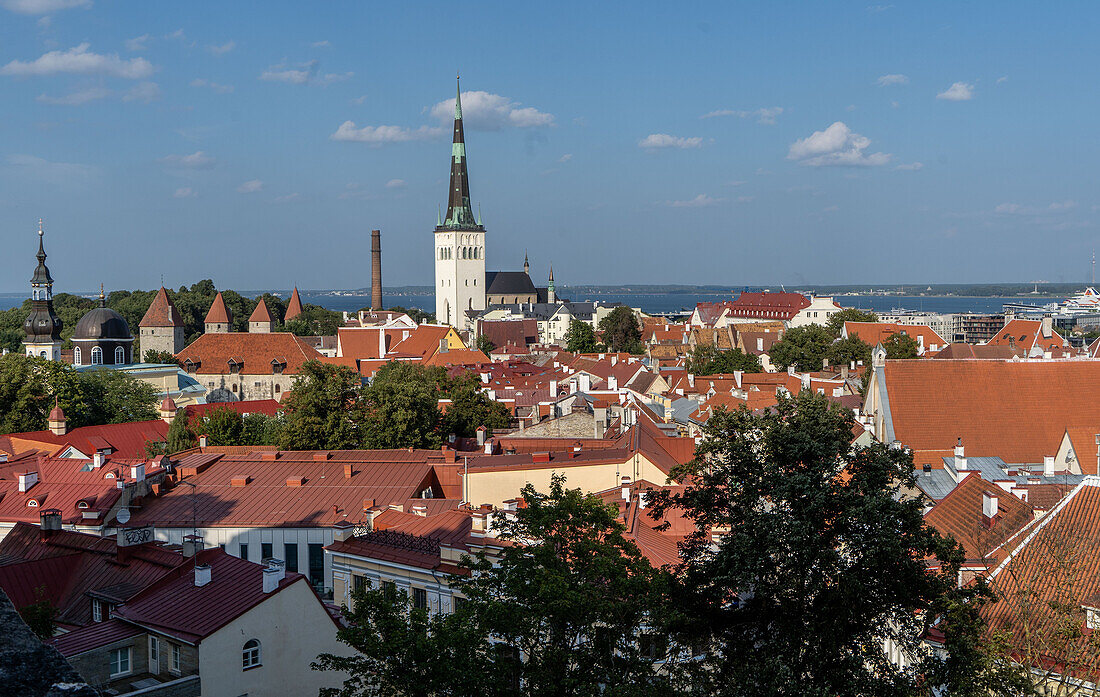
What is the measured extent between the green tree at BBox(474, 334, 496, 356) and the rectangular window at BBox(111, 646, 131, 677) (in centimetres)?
10745

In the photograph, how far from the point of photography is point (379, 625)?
44.7 ft

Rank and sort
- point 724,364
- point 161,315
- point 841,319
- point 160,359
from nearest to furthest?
point 724,364 → point 160,359 → point 841,319 → point 161,315

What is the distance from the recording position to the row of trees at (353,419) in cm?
4359

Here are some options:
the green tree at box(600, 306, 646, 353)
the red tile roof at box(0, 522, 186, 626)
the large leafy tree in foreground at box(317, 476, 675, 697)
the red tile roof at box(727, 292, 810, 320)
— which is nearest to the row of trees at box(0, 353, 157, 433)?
the red tile roof at box(0, 522, 186, 626)

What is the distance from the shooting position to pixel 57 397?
56.2m

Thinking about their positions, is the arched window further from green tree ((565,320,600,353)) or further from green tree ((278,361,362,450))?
green tree ((565,320,600,353))

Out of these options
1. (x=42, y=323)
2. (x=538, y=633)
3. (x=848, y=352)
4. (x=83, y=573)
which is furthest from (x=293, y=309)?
(x=538, y=633)

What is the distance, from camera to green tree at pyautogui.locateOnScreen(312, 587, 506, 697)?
41.9 feet

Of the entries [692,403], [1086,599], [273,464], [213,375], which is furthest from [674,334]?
[1086,599]

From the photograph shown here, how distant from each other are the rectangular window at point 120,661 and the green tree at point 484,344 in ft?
353

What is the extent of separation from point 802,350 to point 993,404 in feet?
134

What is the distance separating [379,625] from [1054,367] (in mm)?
29160

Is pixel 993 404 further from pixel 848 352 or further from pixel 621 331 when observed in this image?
pixel 621 331

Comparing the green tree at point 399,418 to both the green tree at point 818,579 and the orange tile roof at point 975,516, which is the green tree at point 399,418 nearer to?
the orange tile roof at point 975,516
